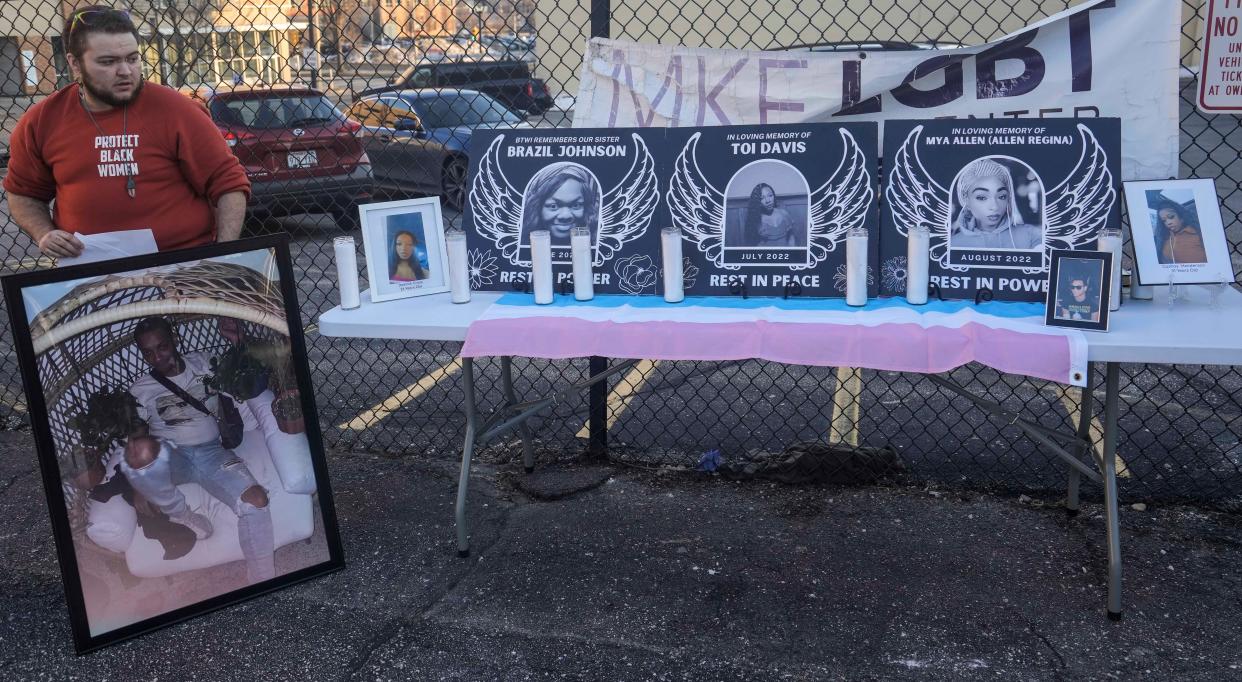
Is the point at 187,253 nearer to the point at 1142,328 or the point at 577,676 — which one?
the point at 577,676

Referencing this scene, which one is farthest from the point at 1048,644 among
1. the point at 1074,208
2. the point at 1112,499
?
the point at 1074,208

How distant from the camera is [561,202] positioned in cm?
366

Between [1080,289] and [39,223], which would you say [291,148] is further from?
[1080,289]

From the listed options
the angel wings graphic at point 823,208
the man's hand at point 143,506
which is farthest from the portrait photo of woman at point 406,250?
the man's hand at point 143,506

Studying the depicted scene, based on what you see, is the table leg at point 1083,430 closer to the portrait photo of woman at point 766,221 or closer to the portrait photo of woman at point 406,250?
the portrait photo of woman at point 766,221

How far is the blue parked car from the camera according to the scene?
971 cm

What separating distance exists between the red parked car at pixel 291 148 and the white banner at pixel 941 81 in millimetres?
5103

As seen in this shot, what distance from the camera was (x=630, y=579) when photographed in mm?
3375

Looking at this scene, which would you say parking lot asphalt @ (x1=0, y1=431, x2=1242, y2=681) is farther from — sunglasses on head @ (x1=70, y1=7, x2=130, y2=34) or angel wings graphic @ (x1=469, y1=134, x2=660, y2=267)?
sunglasses on head @ (x1=70, y1=7, x2=130, y2=34)

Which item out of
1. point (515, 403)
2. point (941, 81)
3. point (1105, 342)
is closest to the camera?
point (1105, 342)

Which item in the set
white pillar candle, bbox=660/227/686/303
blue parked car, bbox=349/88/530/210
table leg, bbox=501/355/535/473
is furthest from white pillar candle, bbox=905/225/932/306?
blue parked car, bbox=349/88/530/210

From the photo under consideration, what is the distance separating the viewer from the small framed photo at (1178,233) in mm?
3158

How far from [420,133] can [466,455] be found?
6.98 metres

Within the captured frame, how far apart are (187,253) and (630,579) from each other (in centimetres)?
170
